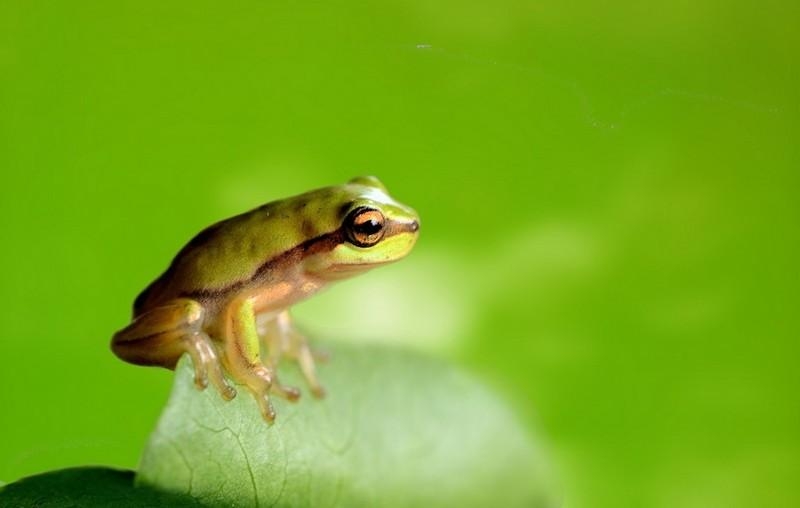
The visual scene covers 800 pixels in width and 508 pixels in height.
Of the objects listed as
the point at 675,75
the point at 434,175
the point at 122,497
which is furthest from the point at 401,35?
the point at 122,497

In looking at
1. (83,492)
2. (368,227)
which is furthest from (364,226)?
(83,492)

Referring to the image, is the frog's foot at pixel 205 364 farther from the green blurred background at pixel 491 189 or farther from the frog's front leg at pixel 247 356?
the green blurred background at pixel 491 189

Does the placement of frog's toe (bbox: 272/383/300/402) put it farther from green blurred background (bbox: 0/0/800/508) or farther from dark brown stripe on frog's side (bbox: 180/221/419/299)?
green blurred background (bbox: 0/0/800/508)

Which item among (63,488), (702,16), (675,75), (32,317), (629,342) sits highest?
(702,16)

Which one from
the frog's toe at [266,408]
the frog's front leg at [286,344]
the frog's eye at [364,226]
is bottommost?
the frog's toe at [266,408]

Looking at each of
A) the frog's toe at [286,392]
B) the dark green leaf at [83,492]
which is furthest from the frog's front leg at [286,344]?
the dark green leaf at [83,492]

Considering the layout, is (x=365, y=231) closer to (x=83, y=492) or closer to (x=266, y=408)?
(x=266, y=408)

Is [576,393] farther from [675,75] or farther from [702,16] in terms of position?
[702,16]

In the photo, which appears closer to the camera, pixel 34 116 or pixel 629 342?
pixel 34 116
